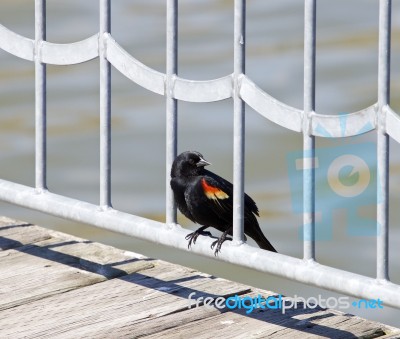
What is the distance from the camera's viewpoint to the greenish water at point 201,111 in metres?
7.16

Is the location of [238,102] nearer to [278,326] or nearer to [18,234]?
[278,326]

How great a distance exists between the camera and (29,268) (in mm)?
4512

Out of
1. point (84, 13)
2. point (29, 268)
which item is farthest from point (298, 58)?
point (29, 268)

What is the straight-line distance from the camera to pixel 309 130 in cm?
357

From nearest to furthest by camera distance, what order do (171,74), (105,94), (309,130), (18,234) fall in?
(309,130), (171,74), (105,94), (18,234)

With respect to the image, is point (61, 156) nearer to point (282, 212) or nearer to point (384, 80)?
point (282, 212)

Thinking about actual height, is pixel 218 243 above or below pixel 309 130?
below

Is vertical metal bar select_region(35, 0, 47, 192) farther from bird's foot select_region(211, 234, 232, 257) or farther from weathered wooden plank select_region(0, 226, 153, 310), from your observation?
bird's foot select_region(211, 234, 232, 257)

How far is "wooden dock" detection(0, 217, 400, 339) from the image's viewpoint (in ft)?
12.9

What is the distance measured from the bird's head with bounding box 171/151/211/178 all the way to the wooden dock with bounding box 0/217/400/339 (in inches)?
15.0

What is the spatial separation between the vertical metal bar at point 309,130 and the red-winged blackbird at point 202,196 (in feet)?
1.68

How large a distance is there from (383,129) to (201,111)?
535 cm

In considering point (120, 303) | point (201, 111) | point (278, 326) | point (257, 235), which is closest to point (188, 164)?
point (257, 235)

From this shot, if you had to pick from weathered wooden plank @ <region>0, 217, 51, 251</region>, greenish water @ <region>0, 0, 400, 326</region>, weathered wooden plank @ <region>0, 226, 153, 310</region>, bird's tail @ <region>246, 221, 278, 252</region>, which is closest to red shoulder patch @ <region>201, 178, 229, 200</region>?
bird's tail @ <region>246, 221, 278, 252</region>
